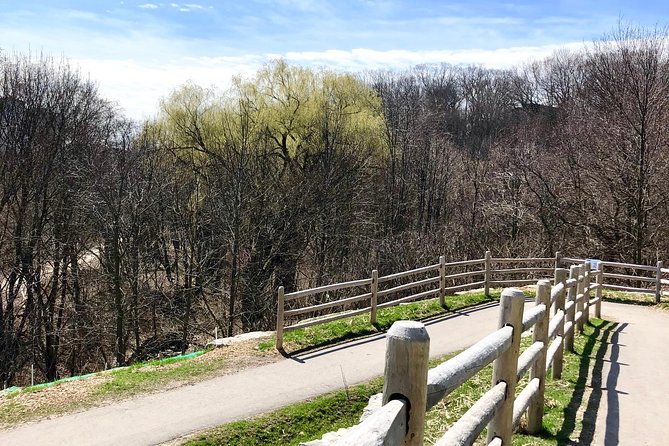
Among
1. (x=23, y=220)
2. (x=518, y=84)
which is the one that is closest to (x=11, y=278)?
(x=23, y=220)

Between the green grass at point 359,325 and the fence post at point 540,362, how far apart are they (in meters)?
5.74

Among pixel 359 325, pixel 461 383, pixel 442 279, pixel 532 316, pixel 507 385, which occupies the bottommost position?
pixel 359 325

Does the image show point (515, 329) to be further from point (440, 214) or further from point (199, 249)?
point (440, 214)

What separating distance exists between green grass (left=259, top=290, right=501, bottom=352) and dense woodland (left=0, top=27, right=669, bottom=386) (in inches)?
295

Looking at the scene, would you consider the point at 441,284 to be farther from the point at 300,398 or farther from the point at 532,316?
the point at 532,316

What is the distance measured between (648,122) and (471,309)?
37.1 feet

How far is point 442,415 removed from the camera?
649 cm

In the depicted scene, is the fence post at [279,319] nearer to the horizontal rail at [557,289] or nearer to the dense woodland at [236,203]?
the horizontal rail at [557,289]

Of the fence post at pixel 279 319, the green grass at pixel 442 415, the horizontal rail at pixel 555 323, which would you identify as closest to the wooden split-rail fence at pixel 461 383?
the green grass at pixel 442 415

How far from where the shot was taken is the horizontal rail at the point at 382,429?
1622 millimetres

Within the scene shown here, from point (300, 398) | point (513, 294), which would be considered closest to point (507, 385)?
point (513, 294)

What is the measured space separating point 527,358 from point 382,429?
129 inches

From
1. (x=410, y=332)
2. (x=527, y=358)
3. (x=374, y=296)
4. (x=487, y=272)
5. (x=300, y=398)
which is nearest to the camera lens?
(x=410, y=332)

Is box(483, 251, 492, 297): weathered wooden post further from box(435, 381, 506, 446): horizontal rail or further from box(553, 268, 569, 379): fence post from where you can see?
box(435, 381, 506, 446): horizontal rail
